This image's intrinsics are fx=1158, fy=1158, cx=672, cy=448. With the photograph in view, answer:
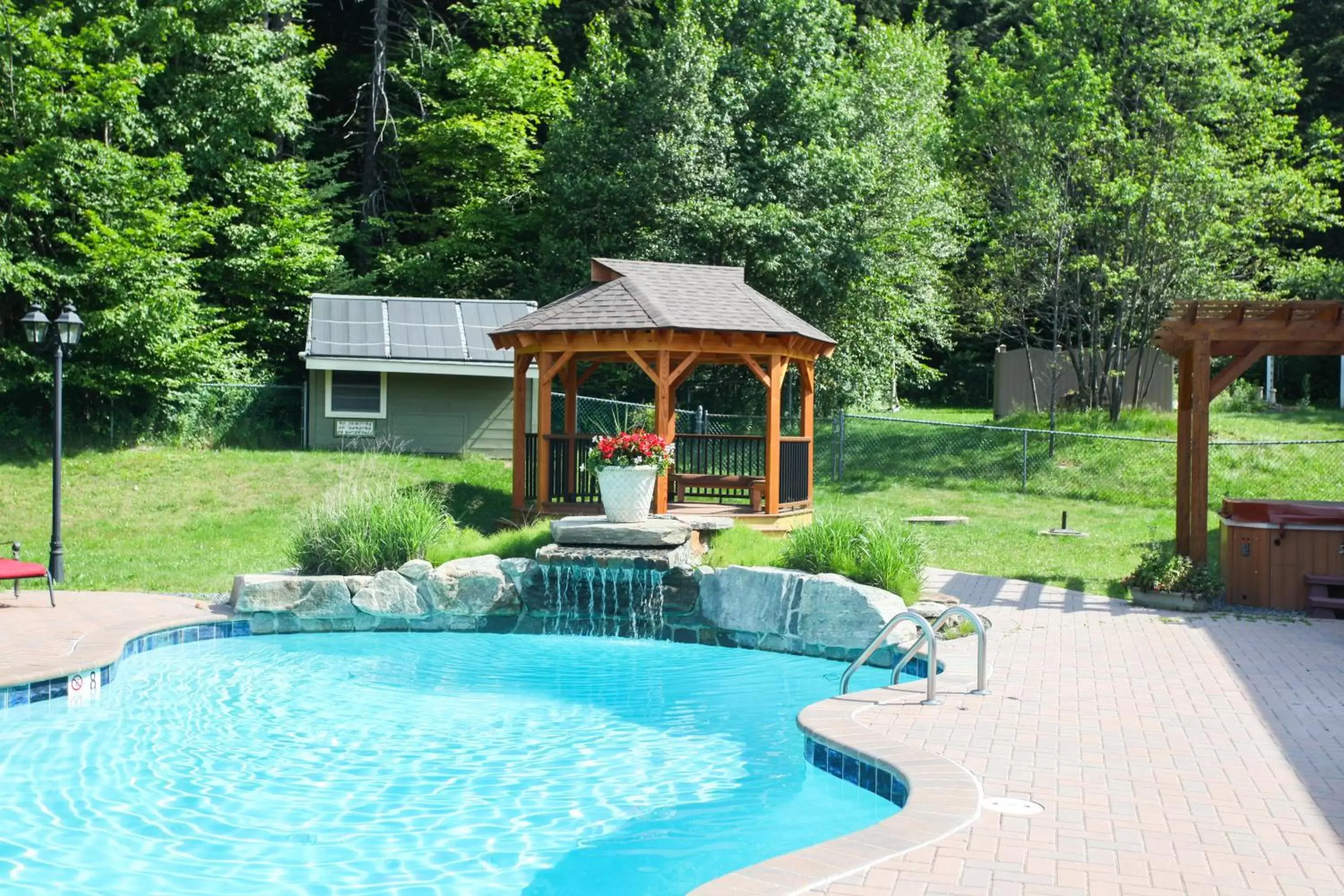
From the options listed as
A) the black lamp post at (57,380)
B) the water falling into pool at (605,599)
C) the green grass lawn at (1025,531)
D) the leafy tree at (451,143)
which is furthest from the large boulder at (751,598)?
the leafy tree at (451,143)

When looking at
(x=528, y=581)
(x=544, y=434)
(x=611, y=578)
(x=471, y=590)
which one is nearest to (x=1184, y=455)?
(x=611, y=578)

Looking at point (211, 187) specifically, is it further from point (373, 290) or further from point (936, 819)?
point (936, 819)

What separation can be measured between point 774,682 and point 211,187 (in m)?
20.1

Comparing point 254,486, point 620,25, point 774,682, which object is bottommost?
point 774,682

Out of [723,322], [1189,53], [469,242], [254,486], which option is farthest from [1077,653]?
[469,242]

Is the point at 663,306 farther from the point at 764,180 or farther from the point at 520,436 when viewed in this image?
the point at 764,180

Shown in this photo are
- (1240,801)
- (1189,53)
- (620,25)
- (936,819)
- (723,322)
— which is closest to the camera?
(936,819)

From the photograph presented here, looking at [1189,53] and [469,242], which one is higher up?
[1189,53]

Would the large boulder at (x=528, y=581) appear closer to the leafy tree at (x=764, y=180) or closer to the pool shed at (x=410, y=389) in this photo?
the pool shed at (x=410, y=389)

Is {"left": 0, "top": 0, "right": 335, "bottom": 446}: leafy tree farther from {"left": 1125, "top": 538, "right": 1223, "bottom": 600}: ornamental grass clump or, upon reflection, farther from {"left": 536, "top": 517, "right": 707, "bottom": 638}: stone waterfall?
{"left": 1125, "top": 538, "right": 1223, "bottom": 600}: ornamental grass clump

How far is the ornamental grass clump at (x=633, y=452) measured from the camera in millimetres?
12906

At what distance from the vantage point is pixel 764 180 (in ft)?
77.4

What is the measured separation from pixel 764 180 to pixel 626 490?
41.5ft

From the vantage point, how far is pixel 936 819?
502 centimetres
